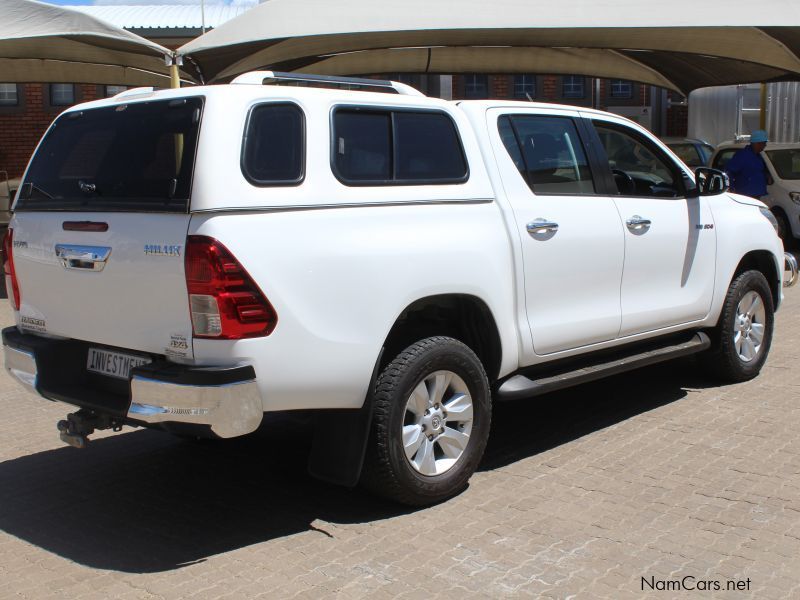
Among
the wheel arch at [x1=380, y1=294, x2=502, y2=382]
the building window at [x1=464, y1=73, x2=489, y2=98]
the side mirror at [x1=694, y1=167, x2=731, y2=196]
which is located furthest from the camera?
the building window at [x1=464, y1=73, x2=489, y2=98]

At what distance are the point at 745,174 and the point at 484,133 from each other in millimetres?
10613

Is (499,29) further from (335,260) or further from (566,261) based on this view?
(335,260)

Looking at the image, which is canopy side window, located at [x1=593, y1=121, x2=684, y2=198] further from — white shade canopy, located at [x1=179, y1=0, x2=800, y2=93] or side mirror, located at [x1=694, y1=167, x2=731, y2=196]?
white shade canopy, located at [x1=179, y1=0, x2=800, y2=93]

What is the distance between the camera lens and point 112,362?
4.41m

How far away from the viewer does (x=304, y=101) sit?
435 centimetres

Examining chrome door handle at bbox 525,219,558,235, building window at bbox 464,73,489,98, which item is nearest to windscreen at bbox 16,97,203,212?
chrome door handle at bbox 525,219,558,235

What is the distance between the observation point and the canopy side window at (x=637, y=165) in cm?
613

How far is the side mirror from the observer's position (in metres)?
6.52

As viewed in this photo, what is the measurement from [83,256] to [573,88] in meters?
20.8

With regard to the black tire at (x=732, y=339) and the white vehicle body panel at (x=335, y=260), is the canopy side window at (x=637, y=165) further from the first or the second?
the black tire at (x=732, y=339)

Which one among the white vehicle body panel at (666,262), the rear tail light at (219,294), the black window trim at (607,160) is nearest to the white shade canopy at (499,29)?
the black window trim at (607,160)

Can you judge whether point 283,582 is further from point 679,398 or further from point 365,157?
point 679,398

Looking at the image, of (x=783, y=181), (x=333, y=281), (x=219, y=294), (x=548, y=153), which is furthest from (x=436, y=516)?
(x=783, y=181)

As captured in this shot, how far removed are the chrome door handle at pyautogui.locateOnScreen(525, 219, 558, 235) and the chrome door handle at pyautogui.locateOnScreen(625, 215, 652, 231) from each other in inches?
29.9
